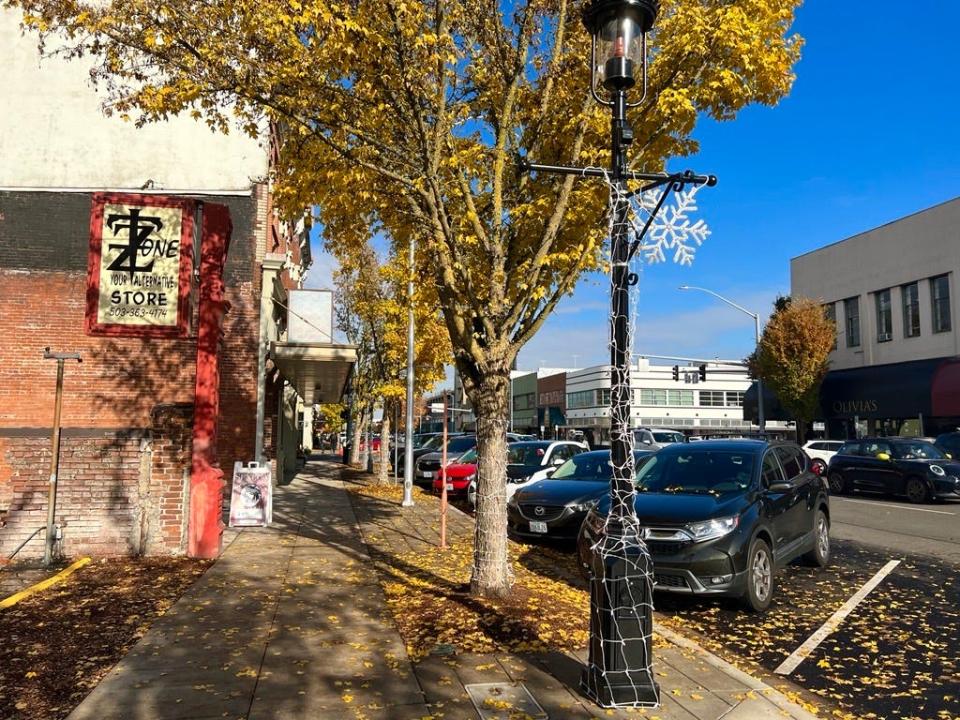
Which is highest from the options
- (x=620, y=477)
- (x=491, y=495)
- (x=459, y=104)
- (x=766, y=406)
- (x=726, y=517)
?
(x=459, y=104)

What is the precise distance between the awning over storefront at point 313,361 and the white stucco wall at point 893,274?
84.7 feet

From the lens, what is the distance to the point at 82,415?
9914mm

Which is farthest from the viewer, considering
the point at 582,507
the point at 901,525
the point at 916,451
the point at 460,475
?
the point at 460,475

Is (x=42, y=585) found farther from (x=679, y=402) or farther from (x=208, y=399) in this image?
(x=679, y=402)

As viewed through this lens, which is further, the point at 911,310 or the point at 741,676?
the point at 911,310

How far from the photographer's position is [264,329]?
1595cm

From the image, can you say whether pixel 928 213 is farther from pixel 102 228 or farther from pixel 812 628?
pixel 102 228

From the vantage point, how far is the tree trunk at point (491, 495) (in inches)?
281

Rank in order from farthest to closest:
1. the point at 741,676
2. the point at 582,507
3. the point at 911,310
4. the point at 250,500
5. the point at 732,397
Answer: the point at 732,397 < the point at 911,310 < the point at 250,500 < the point at 582,507 < the point at 741,676

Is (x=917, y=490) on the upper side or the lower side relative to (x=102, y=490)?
lower

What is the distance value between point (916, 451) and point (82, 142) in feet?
71.6

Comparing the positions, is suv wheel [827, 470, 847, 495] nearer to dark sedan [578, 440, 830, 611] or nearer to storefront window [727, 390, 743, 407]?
dark sedan [578, 440, 830, 611]

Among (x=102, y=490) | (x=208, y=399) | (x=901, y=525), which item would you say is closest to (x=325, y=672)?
(x=208, y=399)

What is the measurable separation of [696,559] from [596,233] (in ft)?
11.5
